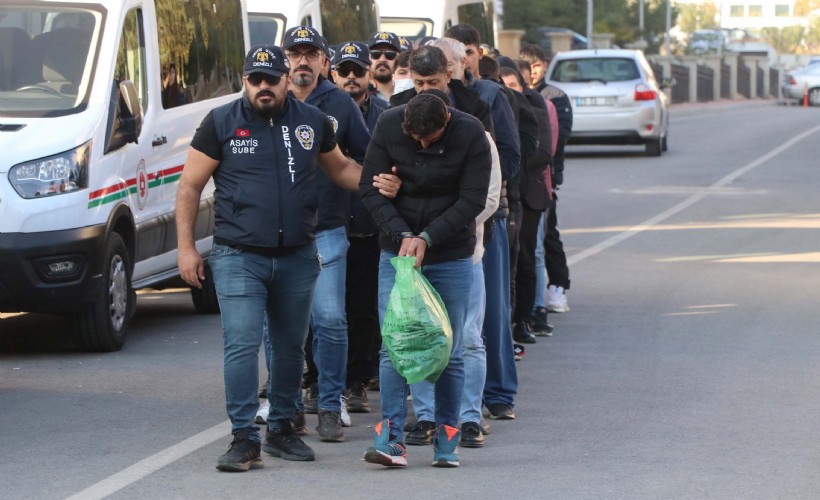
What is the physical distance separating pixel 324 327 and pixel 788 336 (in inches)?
166

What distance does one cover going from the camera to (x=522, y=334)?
10805 millimetres

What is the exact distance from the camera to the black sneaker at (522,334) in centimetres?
1078

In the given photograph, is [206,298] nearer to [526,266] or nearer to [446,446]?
[526,266]

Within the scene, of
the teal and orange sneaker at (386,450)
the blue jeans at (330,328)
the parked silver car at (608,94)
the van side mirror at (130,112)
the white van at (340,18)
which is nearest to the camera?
the teal and orange sneaker at (386,450)

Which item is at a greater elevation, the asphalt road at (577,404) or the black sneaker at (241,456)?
the black sneaker at (241,456)

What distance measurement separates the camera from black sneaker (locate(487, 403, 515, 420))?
27.2 ft

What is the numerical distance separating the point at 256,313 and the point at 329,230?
0.92 m

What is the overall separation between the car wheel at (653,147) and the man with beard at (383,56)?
19.1m

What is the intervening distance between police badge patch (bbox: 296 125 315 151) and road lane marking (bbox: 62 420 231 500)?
1.47m

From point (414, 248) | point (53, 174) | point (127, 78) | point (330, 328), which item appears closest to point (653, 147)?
point (127, 78)

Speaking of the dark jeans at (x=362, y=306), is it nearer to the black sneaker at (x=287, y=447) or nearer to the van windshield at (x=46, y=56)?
the black sneaker at (x=287, y=447)

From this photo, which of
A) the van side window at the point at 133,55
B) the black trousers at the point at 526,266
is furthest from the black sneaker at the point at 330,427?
the van side window at the point at 133,55

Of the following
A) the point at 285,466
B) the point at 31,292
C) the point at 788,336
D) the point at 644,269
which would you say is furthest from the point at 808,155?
the point at 285,466

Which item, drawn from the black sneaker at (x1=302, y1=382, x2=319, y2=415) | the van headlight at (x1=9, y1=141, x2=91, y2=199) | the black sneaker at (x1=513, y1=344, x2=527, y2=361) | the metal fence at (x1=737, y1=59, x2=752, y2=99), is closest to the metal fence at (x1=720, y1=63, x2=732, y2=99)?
the metal fence at (x1=737, y1=59, x2=752, y2=99)
